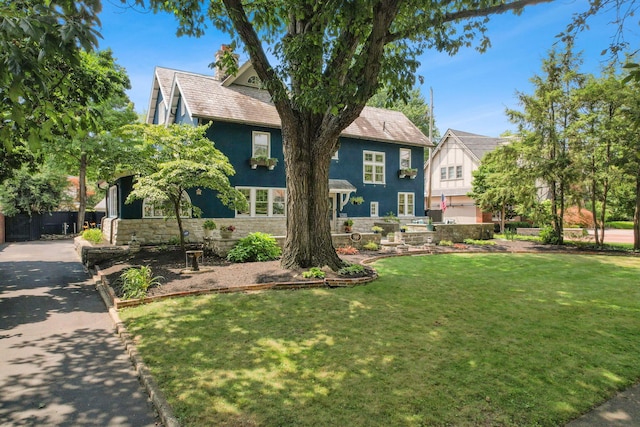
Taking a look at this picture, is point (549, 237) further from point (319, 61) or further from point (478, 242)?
point (319, 61)

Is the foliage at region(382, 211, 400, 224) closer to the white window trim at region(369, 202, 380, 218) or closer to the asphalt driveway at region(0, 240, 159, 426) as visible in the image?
the white window trim at region(369, 202, 380, 218)

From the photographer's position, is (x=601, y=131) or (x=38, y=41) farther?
(x=601, y=131)

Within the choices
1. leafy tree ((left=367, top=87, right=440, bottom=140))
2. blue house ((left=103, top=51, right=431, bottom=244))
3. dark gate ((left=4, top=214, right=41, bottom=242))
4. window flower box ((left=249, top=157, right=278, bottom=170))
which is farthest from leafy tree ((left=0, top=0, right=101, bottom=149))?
leafy tree ((left=367, top=87, right=440, bottom=140))

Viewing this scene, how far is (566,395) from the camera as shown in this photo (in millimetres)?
3641

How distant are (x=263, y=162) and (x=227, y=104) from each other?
351cm

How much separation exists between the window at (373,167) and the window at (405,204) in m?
1.98

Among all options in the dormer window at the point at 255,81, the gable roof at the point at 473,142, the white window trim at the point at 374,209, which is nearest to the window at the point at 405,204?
the white window trim at the point at 374,209

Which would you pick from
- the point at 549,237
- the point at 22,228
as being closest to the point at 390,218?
the point at 549,237

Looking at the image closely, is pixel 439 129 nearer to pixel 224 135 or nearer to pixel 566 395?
pixel 224 135

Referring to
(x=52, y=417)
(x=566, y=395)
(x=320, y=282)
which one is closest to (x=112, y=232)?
(x=320, y=282)

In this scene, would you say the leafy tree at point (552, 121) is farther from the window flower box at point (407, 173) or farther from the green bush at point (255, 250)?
the green bush at point (255, 250)

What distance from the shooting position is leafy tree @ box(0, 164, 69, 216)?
24.6 meters

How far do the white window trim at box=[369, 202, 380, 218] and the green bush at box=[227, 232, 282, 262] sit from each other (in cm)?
1110

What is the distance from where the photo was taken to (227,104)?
17953mm
